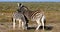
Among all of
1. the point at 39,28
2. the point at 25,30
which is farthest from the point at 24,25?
the point at 39,28

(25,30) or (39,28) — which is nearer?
(25,30)

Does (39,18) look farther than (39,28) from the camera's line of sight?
No

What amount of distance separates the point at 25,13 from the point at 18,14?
0.54 metres

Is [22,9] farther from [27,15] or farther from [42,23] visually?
[42,23]

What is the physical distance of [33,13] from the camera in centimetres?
1809

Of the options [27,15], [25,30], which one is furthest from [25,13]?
[25,30]

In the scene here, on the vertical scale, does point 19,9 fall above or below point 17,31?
above

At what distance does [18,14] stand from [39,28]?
2118 millimetres

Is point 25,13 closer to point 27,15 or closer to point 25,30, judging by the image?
point 27,15

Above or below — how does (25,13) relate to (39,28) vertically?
above

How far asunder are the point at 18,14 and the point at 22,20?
0.63 m

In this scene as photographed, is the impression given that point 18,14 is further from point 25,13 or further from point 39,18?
point 39,18

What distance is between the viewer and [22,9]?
1811 centimetres

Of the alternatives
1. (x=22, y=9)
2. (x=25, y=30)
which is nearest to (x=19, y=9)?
(x=22, y=9)
